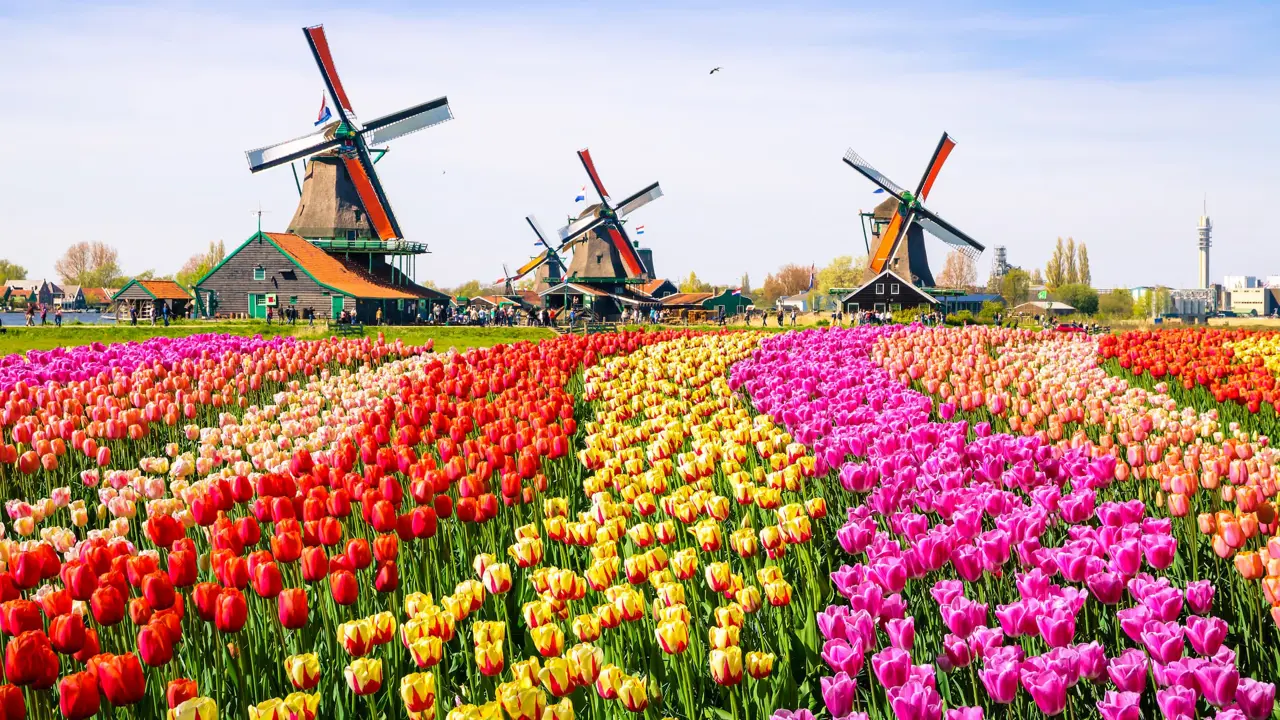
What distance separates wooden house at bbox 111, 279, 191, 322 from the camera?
191ft

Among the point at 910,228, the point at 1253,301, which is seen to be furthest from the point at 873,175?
the point at 1253,301

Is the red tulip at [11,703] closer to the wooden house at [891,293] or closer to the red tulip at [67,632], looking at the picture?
the red tulip at [67,632]

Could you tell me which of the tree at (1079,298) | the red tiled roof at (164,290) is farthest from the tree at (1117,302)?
the red tiled roof at (164,290)

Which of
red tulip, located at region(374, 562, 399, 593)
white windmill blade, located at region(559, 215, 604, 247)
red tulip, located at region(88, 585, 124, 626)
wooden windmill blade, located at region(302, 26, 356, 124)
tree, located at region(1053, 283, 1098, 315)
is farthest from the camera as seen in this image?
tree, located at region(1053, 283, 1098, 315)

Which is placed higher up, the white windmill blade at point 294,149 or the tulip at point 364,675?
the white windmill blade at point 294,149

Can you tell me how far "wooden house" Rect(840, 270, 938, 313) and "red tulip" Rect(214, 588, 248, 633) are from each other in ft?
198

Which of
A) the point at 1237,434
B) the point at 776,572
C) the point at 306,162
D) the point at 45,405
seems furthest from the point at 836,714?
the point at 306,162

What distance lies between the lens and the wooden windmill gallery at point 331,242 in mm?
50438

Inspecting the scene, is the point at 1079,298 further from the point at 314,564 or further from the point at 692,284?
the point at 314,564

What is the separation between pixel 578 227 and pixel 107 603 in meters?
66.7

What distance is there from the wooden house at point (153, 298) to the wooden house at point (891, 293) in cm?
3885

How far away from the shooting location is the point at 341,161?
51.8m

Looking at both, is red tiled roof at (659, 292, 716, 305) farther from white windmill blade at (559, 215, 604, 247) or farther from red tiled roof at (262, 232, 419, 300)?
red tiled roof at (262, 232, 419, 300)

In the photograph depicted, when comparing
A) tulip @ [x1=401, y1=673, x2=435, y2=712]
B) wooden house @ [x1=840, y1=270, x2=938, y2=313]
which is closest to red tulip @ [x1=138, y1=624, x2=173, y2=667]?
tulip @ [x1=401, y1=673, x2=435, y2=712]
